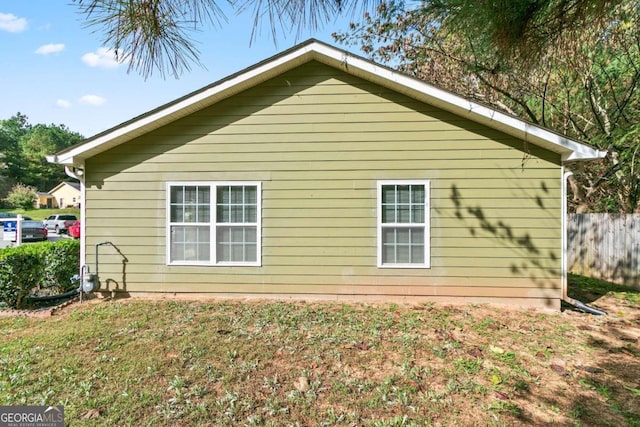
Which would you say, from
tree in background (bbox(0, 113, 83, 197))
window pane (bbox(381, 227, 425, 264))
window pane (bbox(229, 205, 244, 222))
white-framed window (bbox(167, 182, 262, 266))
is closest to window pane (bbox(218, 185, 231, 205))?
→ white-framed window (bbox(167, 182, 262, 266))

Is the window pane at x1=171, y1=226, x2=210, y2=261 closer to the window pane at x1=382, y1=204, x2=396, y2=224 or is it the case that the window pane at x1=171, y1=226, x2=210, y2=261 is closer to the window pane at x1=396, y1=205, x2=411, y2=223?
the window pane at x1=382, y1=204, x2=396, y2=224

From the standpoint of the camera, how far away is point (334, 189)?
5.80 m

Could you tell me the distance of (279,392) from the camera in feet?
9.75

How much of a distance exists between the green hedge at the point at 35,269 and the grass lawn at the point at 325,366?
0.75 metres

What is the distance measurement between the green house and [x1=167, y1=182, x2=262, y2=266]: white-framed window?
0.03 metres

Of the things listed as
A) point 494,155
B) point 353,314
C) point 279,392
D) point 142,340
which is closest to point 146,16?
point 279,392

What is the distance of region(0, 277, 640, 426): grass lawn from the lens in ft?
8.92

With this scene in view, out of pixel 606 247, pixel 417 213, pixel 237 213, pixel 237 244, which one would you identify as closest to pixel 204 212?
pixel 237 213

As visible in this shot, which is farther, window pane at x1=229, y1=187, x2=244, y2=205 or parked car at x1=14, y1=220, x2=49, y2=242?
parked car at x1=14, y1=220, x2=49, y2=242

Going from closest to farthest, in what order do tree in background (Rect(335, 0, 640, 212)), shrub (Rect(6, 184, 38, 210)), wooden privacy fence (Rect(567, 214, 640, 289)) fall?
tree in background (Rect(335, 0, 640, 212)) < wooden privacy fence (Rect(567, 214, 640, 289)) < shrub (Rect(6, 184, 38, 210))

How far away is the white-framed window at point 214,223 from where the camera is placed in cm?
595

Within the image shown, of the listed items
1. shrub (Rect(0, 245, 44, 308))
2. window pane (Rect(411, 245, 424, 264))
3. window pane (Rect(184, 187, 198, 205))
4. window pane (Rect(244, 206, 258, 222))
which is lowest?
shrub (Rect(0, 245, 44, 308))

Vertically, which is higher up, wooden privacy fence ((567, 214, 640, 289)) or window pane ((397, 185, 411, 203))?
window pane ((397, 185, 411, 203))

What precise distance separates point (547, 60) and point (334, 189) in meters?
3.60
